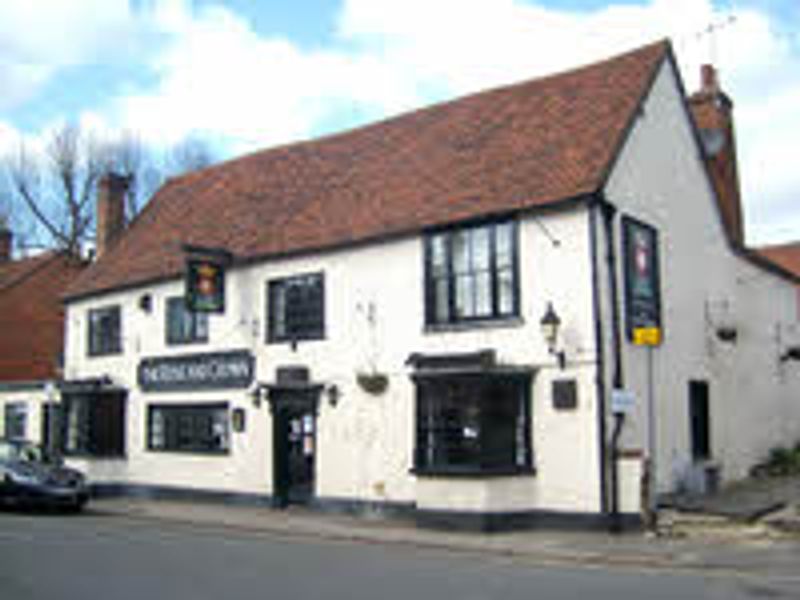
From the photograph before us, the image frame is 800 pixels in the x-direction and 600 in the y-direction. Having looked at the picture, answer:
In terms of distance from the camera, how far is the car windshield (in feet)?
65.9

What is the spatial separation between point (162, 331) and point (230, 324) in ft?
8.97

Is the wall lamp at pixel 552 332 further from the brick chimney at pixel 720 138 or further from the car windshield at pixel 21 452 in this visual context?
the car windshield at pixel 21 452

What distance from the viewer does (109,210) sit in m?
28.7

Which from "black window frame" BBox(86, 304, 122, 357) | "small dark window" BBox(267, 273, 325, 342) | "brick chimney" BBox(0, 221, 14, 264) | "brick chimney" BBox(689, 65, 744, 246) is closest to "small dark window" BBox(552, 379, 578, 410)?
"small dark window" BBox(267, 273, 325, 342)

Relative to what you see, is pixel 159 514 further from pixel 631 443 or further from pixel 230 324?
pixel 631 443

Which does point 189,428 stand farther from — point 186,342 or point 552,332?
point 552,332

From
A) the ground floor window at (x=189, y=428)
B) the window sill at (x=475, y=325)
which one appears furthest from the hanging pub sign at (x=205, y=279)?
the window sill at (x=475, y=325)

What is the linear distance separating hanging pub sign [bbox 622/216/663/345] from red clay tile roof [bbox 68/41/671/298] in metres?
1.69

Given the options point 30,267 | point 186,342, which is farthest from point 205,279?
point 30,267

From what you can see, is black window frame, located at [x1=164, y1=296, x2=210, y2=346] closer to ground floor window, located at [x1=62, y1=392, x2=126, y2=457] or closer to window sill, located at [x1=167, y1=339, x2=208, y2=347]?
window sill, located at [x1=167, y1=339, x2=208, y2=347]

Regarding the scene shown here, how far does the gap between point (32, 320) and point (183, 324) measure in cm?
1524

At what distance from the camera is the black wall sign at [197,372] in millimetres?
20812

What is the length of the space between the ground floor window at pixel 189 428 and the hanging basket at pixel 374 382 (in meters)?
4.47

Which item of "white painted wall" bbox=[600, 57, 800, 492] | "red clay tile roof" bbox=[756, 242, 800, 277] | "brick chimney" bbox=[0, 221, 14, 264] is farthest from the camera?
"red clay tile roof" bbox=[756, 242, 800, 277]
